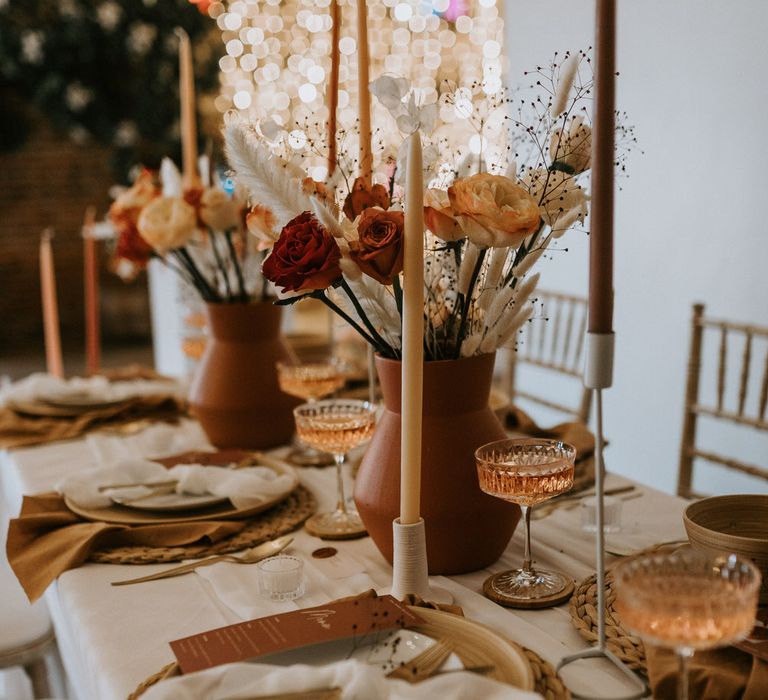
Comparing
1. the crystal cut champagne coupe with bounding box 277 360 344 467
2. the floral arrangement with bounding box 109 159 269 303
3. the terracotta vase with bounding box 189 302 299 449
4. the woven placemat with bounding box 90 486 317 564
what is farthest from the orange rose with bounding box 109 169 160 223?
the woven placemat with bounding box 90 486 317 564

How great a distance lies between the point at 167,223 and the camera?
1496mm

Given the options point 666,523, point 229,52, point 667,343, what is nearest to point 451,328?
point 666,523

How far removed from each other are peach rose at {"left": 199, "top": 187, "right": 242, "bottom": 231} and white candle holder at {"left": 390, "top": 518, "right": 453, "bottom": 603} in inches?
30.4

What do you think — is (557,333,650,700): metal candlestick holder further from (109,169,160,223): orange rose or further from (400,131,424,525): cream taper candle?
(109,169,160,223): orange rose

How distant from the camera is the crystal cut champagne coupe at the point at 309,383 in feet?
4.88

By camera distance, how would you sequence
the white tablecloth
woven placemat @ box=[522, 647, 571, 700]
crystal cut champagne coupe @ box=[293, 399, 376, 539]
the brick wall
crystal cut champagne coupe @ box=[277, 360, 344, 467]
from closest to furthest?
1. woven placemat @ box=[522, 647, 571, 700]
2. the white tablecloth
3. crystal cut champagne coupe @ box=[293, 399, 376, 539]
4. crystal cut champagne coupe @ box=[277, 360, 344, 467]
5. the brick wall

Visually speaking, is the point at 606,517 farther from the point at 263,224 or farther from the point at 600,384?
the point at 263,224

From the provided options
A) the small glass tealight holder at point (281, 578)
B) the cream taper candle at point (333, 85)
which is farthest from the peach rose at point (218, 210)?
the small glass tealight holder at point (281, 578)

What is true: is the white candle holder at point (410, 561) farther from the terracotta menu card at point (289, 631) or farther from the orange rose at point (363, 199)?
the orange rose at point (363, 199)

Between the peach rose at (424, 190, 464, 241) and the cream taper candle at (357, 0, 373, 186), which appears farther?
the cream taper candle at (357, 0, 373, 186)

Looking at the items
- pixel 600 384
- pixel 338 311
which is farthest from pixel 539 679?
pixel 338 311

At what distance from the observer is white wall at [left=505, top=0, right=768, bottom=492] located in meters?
2.49

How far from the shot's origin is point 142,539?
1.16 meters

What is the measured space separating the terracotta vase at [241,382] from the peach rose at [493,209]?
719 mm
